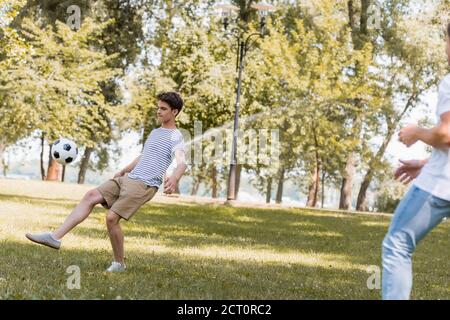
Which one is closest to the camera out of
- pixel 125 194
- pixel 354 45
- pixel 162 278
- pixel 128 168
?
pixel 162 278

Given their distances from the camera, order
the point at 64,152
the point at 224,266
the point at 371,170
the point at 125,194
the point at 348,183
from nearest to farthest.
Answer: the point at 125,194, the point at 224,266, the point at 64,152, the point at 371,170, the point at 348,183

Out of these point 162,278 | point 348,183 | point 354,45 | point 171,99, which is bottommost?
point 348,183

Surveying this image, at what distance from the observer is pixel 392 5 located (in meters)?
35.3

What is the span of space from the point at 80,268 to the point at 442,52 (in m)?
28.7

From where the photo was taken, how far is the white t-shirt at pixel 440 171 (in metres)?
4.58

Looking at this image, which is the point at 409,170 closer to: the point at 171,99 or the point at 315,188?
the point at 171,99

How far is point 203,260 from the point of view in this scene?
966 cm

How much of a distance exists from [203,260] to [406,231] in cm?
531

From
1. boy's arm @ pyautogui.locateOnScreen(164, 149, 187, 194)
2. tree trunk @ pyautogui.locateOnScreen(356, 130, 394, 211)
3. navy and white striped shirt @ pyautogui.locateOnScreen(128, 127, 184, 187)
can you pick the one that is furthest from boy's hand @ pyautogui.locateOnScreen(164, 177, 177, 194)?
tree trunk @ pyautogui.locateOnScreen(356, 130, 394, 211)

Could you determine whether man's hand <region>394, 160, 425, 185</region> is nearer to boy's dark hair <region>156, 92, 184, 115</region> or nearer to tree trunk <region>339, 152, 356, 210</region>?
boy's dark hair <region>156, 92, 184, 115</region>

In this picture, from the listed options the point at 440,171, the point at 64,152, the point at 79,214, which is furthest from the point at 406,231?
the point at 64,152

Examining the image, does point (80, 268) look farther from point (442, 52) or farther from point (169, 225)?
point (442, 52)

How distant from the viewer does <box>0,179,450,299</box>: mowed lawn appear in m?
6.84

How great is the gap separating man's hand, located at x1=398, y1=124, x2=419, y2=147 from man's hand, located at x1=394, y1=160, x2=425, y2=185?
22.3 inches
